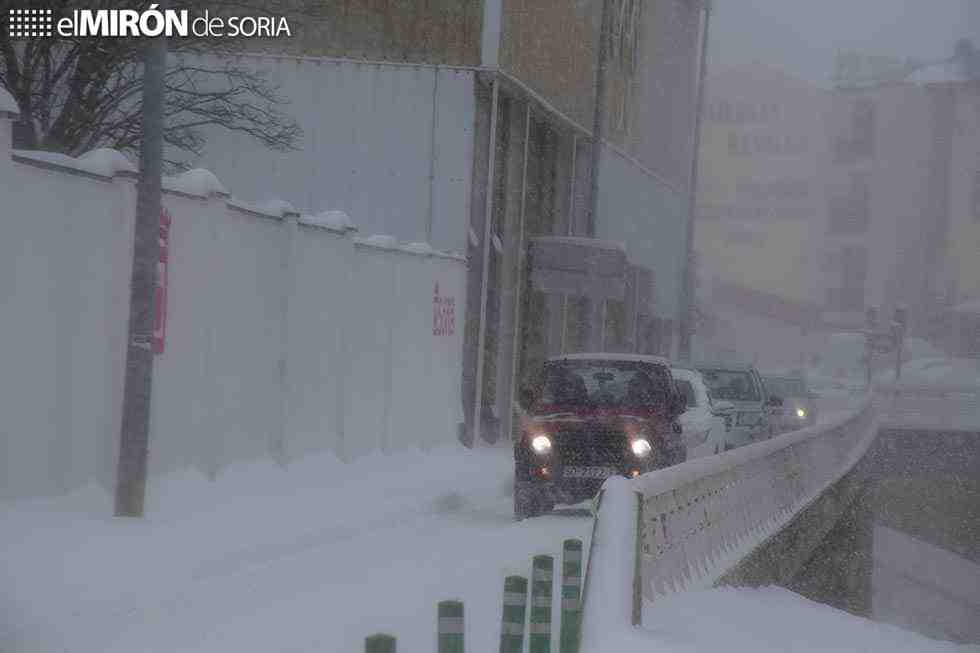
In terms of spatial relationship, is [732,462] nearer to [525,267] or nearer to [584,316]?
[525,267]

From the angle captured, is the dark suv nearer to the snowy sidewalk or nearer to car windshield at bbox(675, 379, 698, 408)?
the snowy sidewalk

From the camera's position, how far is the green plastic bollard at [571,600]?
21.0ft

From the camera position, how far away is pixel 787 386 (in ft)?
133

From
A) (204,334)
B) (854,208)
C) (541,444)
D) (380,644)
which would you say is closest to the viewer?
(380,644)

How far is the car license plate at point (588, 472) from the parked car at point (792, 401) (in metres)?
14.9

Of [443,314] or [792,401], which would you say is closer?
[443,314]

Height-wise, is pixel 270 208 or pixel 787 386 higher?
pixel 270 208

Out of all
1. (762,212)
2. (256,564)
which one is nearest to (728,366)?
(256,564)

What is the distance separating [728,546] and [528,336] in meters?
20.4

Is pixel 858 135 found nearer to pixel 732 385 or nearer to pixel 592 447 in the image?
pixel 732 385

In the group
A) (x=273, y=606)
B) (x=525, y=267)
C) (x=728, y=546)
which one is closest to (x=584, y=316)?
(x=525, y=267)

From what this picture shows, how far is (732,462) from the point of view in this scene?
14.7 m

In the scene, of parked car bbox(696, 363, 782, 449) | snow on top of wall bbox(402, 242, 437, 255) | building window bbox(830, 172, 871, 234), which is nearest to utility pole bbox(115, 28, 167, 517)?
snow on top of wall bbox(402, 242, 437, 255)

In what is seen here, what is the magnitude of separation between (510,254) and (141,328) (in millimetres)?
20109
